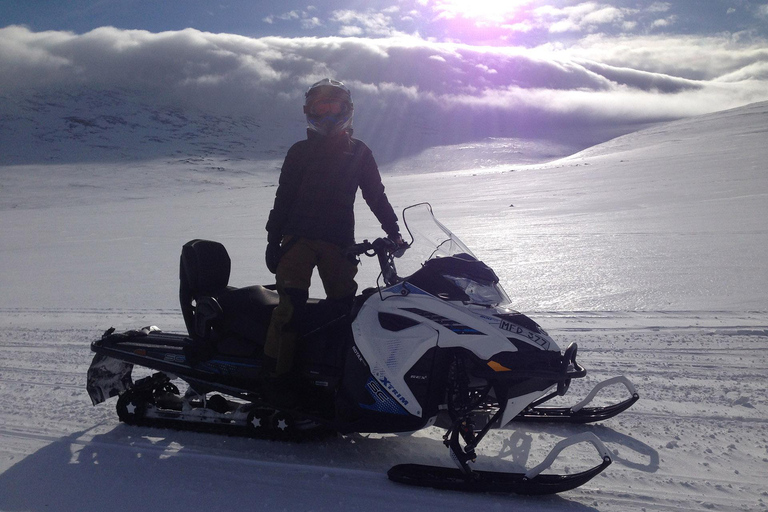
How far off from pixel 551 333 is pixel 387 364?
2393 mm

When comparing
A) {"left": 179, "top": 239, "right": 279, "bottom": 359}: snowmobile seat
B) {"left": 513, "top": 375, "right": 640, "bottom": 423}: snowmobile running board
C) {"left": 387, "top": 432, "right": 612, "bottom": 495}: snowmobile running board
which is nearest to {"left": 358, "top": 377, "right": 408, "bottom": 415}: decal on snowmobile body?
{"left": 387, "top": 432, "right": 612, "bottom": 495}: snowmobile running board

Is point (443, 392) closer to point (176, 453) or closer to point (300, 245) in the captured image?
point (300, 245)

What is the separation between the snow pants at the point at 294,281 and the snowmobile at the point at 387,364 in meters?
0.10

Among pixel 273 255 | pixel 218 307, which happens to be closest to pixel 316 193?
pixel 273 255

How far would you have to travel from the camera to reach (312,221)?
10.4 ft

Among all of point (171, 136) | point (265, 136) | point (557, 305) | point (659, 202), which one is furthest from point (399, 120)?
point (557, 305)

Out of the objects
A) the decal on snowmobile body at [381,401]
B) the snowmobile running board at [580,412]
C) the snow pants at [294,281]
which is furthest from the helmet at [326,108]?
the snowmobile running board at [580,412]

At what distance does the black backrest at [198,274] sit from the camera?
357 cm

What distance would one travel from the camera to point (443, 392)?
2926mm

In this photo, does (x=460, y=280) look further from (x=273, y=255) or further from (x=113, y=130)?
(x=113, y=130)

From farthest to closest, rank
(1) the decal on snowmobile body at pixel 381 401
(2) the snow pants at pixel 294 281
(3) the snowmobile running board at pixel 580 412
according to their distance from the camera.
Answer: (3) the snowmobile running board at pixel 580 412
(2) the snow pants at pixel 294 281
(1) the decal on snowmobile body at pixel 381 401

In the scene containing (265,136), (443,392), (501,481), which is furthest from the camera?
(265,136)

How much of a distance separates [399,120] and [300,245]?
8937 centimetres

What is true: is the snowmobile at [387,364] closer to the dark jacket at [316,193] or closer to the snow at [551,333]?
the snow at [551,333]
